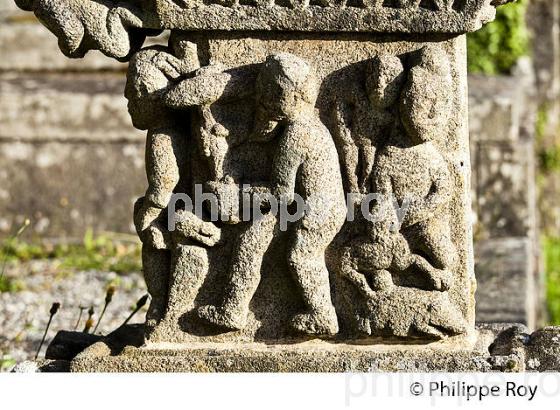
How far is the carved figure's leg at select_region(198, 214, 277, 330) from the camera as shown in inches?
152

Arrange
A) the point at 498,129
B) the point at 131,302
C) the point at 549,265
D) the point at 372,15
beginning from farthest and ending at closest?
1. the point at 549,265
2. the point at 498,129
3. the point at 131,302
4. the point at 372,15

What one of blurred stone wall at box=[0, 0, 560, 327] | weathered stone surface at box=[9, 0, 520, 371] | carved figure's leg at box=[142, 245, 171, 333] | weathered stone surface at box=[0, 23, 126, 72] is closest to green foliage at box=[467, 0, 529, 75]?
blurred stone wall at box=[0, 0, 560, 327]

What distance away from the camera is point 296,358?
3.81 meters

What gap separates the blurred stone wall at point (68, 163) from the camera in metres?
7.63

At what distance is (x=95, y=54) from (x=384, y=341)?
17.0ft

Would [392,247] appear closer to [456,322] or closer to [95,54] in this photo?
[456,322]

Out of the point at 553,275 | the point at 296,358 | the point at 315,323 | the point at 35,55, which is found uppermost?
the point at 35,55

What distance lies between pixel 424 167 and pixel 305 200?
0.40 meters

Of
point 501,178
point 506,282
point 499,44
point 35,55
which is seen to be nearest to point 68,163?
point 35,55

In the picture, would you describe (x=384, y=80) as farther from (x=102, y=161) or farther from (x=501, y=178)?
(x=102, y=161)

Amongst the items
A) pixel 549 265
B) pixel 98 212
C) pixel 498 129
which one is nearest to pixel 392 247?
pixel 498 129

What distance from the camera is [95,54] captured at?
855 centimetres

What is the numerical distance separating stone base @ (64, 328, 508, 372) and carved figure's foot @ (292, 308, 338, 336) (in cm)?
6

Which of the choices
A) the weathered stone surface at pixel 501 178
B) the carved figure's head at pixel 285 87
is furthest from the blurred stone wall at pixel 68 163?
the carved figure's head at pixel 285 87
